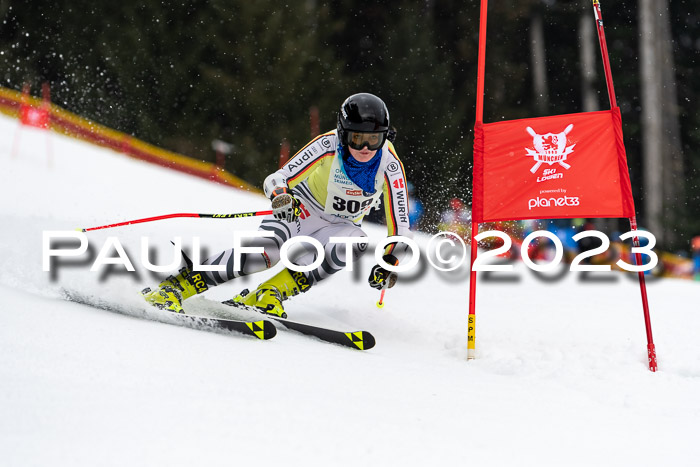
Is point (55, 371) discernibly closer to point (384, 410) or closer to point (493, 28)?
point (384, 410)

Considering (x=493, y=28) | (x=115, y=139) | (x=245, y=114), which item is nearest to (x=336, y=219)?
(x=115, y=139)

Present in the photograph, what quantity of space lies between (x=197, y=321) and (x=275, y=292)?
891 mm

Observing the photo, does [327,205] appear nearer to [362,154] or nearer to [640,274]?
[362,154]

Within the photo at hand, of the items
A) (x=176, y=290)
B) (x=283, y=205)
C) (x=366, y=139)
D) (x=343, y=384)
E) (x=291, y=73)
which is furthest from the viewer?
(x=291, y=73)

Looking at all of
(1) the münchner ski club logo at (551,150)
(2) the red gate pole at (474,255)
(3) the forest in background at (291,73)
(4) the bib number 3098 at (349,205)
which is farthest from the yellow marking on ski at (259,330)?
(3) the forest in background at (291,73)

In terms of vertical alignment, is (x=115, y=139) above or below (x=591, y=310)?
above

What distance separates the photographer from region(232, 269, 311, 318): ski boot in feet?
16.0

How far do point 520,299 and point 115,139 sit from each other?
1142cm

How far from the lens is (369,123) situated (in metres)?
4.45

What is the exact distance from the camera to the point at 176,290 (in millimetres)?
4664

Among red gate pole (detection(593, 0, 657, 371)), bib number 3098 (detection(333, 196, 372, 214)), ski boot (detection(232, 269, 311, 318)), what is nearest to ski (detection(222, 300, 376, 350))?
ski boot (detection(232, 269, 311, 318))

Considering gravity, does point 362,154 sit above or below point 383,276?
above

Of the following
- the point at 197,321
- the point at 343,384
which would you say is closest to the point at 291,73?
the point at 197,321

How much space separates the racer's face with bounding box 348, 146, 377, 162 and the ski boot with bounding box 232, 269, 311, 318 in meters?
0.94
